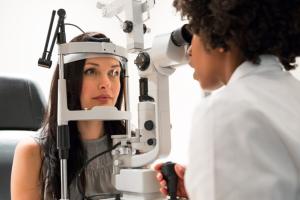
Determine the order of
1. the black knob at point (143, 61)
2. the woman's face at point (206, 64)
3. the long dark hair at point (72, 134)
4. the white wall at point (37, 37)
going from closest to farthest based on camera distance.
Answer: the woman's face at point (206, 64), the black knob at point (143, 61), the long dark hair at point (72, 134), the white wall at point (37, 37)

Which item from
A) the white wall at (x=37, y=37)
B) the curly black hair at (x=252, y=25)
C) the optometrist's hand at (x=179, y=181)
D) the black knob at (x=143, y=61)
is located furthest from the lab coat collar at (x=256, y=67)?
the white wall at (x=37, y=37)

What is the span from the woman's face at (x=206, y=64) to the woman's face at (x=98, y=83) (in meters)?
0.55

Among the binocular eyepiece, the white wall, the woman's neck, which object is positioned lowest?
the woman's neck

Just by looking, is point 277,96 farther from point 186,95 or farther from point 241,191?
point 186,95

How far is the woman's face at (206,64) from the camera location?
2.25ft

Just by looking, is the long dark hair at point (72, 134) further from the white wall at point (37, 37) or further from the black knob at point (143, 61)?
the white wall at point (37, 37)

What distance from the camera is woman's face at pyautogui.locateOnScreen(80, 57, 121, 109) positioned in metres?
1.24

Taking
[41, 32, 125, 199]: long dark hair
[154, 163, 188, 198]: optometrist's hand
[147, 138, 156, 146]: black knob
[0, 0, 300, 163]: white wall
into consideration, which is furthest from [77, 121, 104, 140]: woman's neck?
[0, 0, 300, 163]: white wall

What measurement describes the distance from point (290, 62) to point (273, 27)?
12cm

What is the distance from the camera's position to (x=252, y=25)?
0.64 m

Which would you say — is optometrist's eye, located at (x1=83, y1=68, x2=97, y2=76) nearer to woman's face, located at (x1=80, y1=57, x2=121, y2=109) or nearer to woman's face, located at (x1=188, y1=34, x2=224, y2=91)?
woman's face, located at (x1=80, y1=57, x2=121, y2=109)

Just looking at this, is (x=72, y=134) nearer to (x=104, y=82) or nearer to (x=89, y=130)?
(x=89, y=130)

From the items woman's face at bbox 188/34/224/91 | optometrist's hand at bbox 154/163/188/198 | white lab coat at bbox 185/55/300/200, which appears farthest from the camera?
optometrist's hand at bbox 154/163/188/198

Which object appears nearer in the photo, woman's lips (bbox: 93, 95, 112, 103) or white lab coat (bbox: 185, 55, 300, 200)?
white lab coat (bbox: 185, 55, 300, 200)
